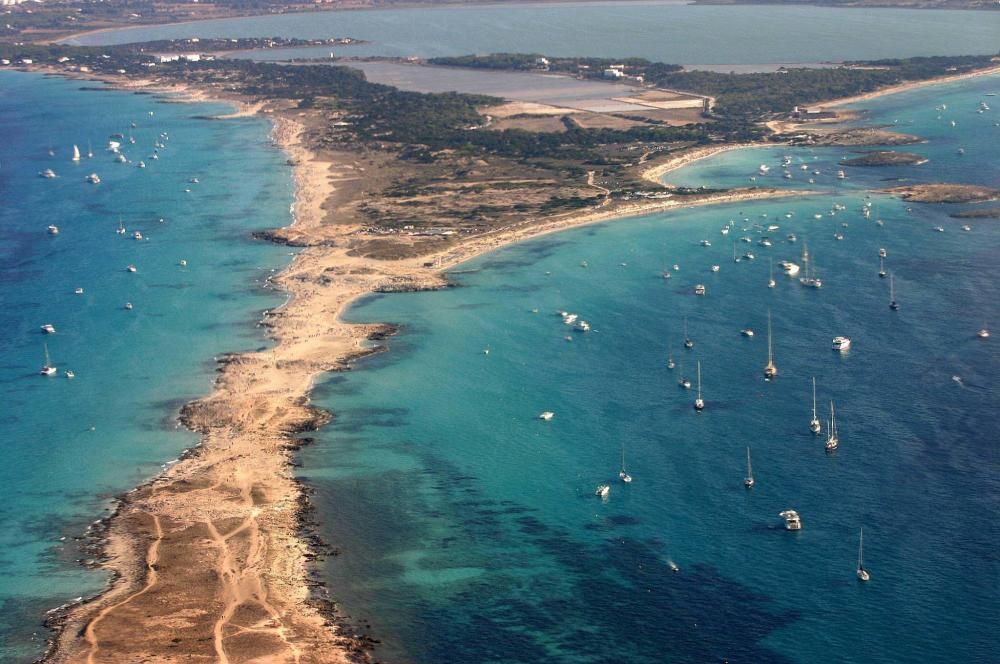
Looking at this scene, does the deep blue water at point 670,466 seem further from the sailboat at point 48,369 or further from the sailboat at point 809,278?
the sailboat at point 48,369

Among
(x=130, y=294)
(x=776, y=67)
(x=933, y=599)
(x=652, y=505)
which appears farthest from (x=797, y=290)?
(x=776, y=67)

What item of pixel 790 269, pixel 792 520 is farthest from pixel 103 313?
pixel 792 520

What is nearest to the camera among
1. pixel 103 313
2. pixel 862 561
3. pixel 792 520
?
pixel 862 561

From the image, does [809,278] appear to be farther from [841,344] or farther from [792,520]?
[792,520]

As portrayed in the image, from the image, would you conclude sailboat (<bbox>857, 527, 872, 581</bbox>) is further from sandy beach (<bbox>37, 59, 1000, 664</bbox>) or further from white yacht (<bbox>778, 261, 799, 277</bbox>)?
white yacht (<bbox>778, 261, 799, 277</bbox>)

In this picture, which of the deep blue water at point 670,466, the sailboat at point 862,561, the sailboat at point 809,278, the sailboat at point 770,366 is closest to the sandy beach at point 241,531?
the deep blue water at point 670,466

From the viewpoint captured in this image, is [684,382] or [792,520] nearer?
[792,520]

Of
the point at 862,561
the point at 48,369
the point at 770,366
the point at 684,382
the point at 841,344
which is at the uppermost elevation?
the point at 841,344
